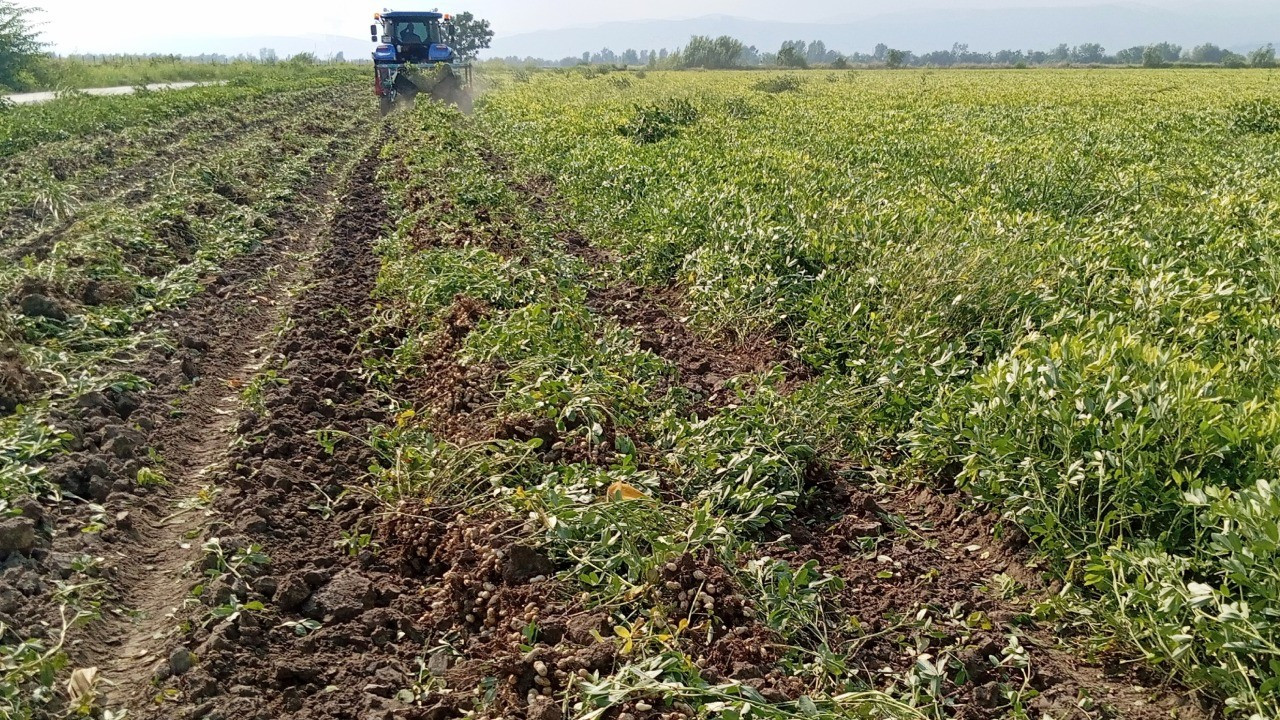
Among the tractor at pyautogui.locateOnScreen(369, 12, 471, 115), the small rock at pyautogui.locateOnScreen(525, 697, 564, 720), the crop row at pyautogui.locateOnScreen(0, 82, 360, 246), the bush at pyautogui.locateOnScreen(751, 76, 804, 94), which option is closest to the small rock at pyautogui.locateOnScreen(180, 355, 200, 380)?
the crop row at pyautogui.locateOnScreen(0, 82, 360, 246)

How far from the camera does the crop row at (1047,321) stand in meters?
2.89

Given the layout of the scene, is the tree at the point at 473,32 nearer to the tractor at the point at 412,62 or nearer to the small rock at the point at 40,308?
the tractor at the point at 412,62

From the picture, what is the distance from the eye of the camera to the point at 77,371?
16.8 feet

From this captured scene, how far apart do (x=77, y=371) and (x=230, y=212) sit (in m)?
4.74

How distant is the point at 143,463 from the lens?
14.1 feet

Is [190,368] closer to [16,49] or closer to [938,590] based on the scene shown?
[938,590]

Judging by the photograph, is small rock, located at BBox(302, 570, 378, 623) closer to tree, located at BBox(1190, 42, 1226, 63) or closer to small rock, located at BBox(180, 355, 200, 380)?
small rock, located at BBox(180, 355, 200, 380)

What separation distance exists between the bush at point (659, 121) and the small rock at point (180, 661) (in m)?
12.3

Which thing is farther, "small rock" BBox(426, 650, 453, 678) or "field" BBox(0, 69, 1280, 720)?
"small rock" BBox(426, 650, 453, 678)

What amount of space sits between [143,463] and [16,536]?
36.7 inches

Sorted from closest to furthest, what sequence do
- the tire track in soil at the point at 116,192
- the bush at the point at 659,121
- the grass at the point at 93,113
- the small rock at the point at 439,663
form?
the small rock at the point at 439,663
the tire track in soil at the point at 116,192
the grass at the point at 93,113
the bush at the point at 659,121

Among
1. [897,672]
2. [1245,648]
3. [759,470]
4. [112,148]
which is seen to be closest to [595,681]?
[897,672]

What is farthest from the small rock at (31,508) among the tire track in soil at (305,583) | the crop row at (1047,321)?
the crop row at (1047,321)

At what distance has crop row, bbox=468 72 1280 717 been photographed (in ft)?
9.49
